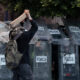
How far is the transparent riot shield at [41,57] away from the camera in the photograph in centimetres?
812

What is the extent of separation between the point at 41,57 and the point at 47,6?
1.26 metres

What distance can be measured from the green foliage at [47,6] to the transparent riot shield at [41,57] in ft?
2.16

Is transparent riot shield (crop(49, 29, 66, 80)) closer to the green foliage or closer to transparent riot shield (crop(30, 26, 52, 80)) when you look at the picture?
transparent riot shield (crop(30, 26, 52, 80))

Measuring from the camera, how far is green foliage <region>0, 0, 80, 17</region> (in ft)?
26.2

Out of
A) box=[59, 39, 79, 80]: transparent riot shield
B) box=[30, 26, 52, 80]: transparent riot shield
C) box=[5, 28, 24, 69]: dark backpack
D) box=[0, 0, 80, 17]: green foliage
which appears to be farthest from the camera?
box=[59, 39, 79, 80]: transparent riot shield

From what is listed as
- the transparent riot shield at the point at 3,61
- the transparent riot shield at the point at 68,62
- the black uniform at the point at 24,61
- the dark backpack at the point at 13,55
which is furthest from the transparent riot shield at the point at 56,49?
the dark backpack at the point at 13,55

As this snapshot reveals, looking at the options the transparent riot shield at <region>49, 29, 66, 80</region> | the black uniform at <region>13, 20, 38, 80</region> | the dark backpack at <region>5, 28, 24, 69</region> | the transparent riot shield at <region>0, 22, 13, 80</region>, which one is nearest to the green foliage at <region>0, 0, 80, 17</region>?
the transparent riot shield at <region>49, 29, 66, 80</region>

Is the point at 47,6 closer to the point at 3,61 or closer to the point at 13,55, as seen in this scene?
the point at 3,61

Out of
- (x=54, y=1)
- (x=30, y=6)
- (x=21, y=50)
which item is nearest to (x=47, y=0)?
(x=54, y=1)

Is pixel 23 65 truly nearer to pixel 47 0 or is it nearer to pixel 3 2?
pixel 47 0

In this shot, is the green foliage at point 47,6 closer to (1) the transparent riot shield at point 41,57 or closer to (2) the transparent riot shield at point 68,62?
(1) the transparent riot shield at point 41,57

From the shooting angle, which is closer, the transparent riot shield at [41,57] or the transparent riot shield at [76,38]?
the transparent riot shield at [41,57]

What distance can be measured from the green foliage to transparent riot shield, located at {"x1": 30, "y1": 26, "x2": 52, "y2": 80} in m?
0.66

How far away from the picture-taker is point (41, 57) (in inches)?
321
